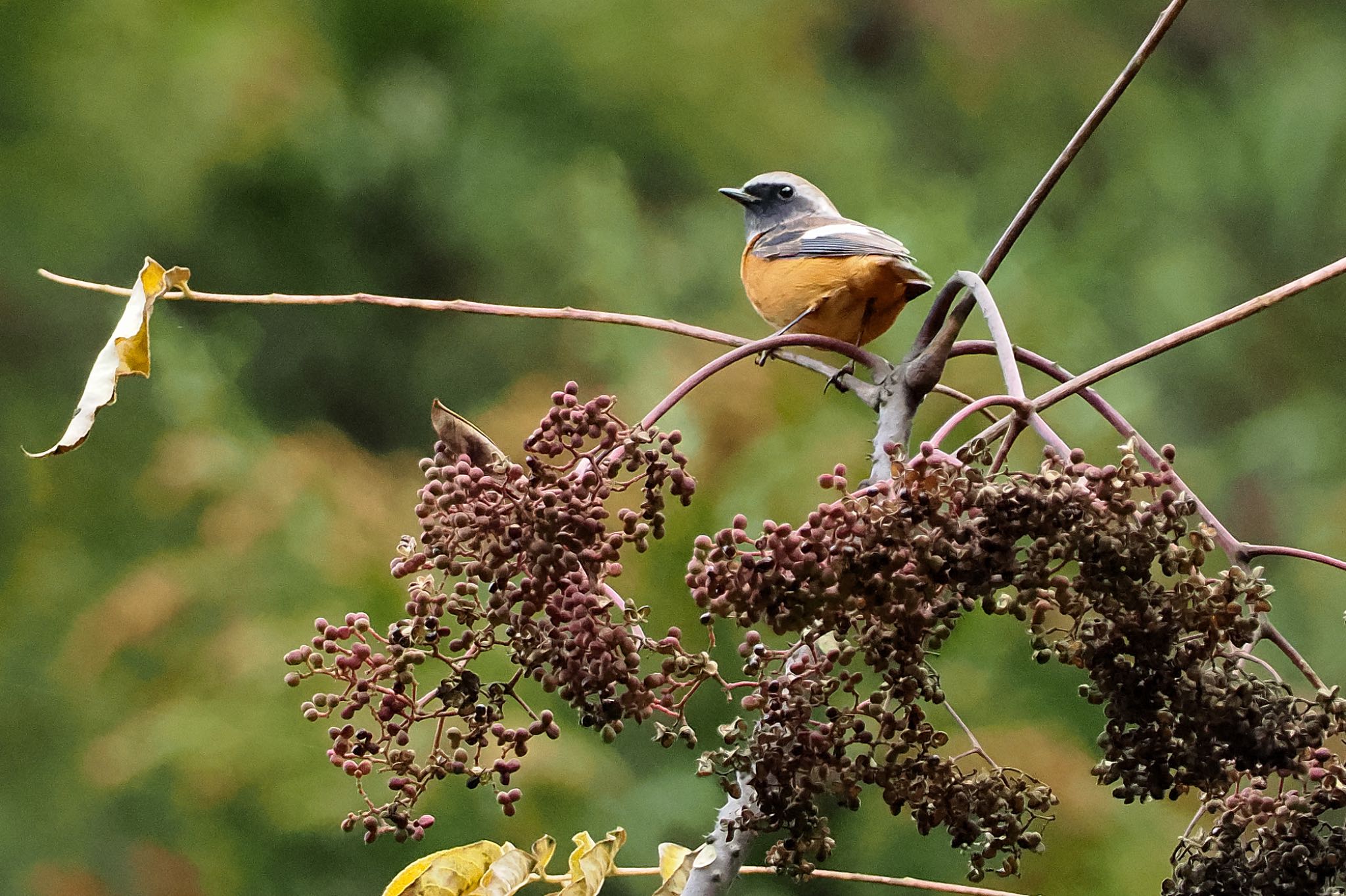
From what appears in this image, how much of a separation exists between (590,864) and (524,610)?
0.22 m

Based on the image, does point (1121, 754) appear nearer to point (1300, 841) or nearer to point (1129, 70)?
point (1300, 841)

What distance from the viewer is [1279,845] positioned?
78 cm

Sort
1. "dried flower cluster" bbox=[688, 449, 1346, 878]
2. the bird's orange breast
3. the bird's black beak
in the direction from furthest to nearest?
1. the bird's black beak
2. the bird's orange breast
3. "dried flower cluster" bbox=[688, 449, 1346, 878]

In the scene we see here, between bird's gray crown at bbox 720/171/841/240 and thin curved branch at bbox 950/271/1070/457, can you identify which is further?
bird's gray crown at bbox 720/171/841/240

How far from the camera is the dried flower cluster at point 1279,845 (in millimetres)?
772

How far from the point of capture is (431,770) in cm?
80

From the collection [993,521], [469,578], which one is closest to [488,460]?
[469,578]

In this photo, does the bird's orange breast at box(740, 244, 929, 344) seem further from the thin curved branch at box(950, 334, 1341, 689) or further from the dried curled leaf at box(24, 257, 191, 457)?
the dried curled leaf at box(24, 257, 191, 457)

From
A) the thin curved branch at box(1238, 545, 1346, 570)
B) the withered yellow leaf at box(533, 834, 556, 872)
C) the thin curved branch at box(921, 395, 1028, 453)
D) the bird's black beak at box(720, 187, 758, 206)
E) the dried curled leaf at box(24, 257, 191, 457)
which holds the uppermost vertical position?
the bird's black beak at box(720, 187, 758, 206)

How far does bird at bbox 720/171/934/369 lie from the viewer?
1.37m

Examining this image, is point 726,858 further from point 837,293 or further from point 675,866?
point 837,293

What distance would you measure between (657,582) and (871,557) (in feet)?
6.38

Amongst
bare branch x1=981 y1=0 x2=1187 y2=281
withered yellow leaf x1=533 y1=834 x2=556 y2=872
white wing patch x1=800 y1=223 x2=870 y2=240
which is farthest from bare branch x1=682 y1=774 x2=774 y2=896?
white wing patch x1=800 y1=223 x2=870 y2=240

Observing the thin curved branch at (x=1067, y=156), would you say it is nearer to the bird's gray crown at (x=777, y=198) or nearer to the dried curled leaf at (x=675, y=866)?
the dried curled leaf at (x=675, y=866)
